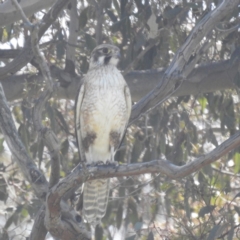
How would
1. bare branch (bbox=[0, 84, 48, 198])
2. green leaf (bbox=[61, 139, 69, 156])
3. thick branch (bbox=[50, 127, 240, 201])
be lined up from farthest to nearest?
1. green leaf (bbox=[61, 139, 69, 156])
2. bare branch (bbox=[0, 84, 48, 198])
3. thick branch (bbox=[50, 127, 240, 201])

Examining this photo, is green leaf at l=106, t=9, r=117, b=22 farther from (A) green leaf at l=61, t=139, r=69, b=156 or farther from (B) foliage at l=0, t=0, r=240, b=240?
(A) green leaf at l=61, t=139, r=69, b=156

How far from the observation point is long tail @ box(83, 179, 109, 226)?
4.19 m

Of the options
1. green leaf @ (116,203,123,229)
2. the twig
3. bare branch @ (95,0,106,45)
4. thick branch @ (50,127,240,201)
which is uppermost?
bare branch @ (95,0,106,45)

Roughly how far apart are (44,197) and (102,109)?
2.61ft

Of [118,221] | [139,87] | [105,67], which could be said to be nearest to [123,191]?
[118,221]

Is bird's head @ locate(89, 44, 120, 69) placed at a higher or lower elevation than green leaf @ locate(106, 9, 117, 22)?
lower

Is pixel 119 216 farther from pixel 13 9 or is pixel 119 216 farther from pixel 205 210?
pixel 13 9

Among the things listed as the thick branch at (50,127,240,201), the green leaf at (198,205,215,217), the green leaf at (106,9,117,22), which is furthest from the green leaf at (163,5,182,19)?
the thick branch at (50,127,240,201)

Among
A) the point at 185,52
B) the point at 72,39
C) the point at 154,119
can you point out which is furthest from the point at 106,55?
the point at 185,52

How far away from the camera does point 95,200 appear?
167 inches

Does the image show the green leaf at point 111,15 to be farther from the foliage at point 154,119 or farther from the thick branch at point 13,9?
the thick branch at point 13,9

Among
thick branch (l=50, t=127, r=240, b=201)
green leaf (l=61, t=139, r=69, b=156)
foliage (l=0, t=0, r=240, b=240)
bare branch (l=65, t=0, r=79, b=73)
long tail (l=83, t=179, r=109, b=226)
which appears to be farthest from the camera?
green leaf (l=61, t=139, r=69, b=156)

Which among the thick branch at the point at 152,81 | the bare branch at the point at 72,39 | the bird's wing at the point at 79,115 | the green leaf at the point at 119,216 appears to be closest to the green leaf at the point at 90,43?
the bare branch at the point at 72,39

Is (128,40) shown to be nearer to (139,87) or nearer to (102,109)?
(139,87)
